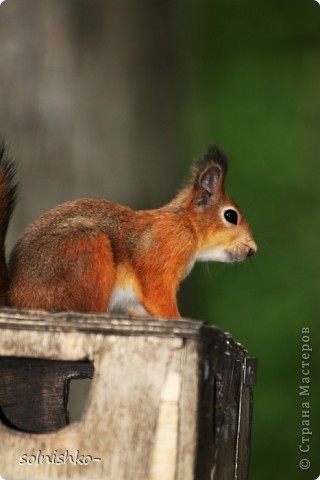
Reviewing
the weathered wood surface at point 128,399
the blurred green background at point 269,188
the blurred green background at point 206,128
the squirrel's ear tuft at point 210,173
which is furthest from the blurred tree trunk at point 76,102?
the weathered wood surface at point 128,399

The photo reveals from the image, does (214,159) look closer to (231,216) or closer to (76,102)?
(231,216)

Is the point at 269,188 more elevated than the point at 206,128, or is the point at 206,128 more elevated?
the point at 206,128

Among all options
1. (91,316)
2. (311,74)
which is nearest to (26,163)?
(91,316)

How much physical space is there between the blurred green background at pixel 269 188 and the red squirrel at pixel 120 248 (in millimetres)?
490

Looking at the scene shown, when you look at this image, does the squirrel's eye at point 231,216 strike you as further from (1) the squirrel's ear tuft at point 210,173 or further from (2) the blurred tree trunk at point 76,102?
(2) the blurred tree trunk at point 76,102

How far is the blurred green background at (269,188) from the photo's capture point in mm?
2898

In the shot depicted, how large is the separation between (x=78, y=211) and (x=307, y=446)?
150 centimetres

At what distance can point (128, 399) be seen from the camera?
1.41 m

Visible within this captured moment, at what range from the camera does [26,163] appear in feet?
7.67

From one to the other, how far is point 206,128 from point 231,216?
0.75 metres

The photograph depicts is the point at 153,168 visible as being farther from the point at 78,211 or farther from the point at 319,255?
the point at 319,255

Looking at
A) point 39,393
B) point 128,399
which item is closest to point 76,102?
point 39,393

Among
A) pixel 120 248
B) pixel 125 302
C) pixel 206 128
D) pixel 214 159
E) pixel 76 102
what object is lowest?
pixel 125 302

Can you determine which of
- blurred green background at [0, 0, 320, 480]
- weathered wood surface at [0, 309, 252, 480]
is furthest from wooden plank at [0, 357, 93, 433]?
blurred green background at [0, 0, 320, 480]
